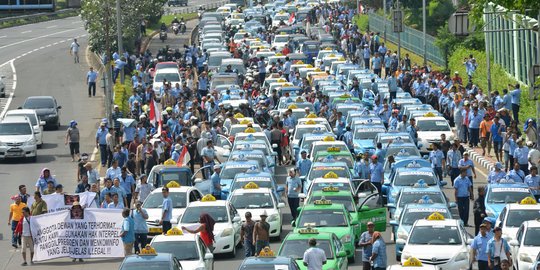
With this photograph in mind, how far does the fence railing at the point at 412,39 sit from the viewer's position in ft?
253

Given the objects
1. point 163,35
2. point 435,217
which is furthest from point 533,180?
point 163,35

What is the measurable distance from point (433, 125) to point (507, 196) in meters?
13.4

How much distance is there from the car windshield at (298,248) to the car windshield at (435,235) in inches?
80.5

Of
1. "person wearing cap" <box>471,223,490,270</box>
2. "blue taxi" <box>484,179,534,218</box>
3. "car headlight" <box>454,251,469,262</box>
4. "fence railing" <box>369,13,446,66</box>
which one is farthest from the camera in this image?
"fence railing" <box>369,13,446,66</box>

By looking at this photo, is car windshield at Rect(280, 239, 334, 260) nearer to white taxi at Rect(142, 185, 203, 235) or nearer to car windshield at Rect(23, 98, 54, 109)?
white taxi at Rect(142, 185, 203, 235)

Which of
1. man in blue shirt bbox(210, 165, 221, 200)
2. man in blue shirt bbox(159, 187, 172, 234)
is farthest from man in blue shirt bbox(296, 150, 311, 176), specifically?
man in blue shirt bbox(159, 187, 172, 234)

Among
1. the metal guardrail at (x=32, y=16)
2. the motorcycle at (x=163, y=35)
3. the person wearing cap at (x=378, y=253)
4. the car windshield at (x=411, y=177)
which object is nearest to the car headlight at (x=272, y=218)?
the car windshield at (x=411, y=177)

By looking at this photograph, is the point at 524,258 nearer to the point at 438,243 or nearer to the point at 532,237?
the point at 532,237

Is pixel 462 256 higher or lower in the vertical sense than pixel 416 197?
lower

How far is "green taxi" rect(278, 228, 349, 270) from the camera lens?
2664 centimetres

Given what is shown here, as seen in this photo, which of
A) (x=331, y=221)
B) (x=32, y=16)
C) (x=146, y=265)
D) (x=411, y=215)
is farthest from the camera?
(x=32, y=16)

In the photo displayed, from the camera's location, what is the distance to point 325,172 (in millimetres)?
36281

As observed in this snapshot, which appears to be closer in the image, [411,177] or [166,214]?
[166,214]

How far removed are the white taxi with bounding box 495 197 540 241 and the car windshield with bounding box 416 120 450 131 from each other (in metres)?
15.4
